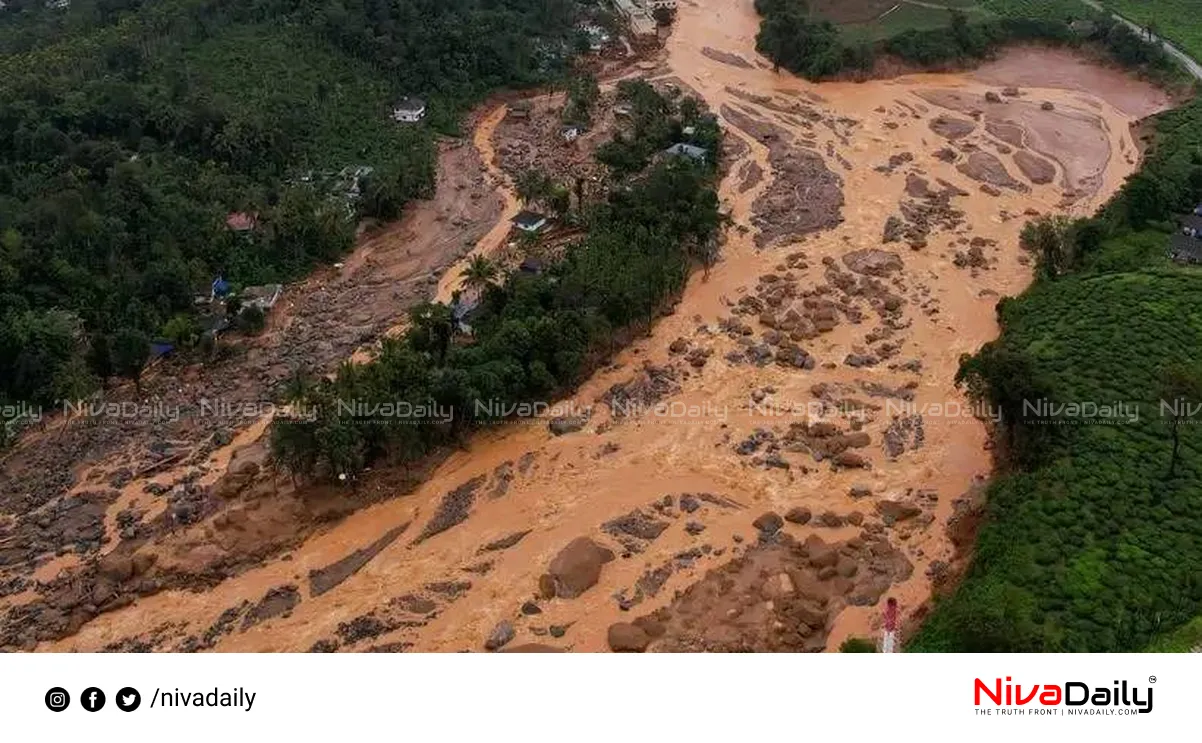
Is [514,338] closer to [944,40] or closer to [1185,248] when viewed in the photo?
[1185,248]

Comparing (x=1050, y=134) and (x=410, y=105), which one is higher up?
(x=410, y=105)

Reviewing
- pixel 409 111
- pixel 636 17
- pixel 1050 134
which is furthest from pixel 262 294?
pixel 1050 134

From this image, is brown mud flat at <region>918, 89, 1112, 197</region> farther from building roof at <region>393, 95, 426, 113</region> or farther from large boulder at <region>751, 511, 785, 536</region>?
building roof at <region>393, 95, 426, 113</region>

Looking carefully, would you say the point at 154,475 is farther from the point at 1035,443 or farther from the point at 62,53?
the point at 62,53
